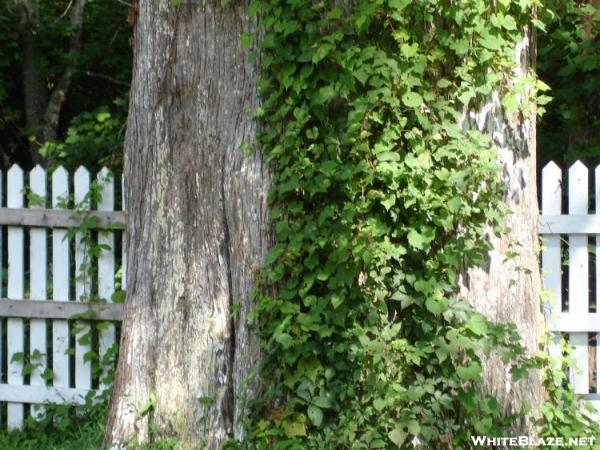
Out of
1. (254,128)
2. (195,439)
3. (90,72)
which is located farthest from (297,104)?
(90,72)

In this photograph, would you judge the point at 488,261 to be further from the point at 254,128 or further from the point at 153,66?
the point at 153,66

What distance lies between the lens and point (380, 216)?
191 inches

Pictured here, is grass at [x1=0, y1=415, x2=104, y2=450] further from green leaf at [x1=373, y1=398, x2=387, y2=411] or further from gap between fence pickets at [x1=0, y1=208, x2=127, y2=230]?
green leaf at [x1=373, y1=398, x2=387, y2=411]

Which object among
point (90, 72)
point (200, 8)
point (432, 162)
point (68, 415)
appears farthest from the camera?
point (90, 72)

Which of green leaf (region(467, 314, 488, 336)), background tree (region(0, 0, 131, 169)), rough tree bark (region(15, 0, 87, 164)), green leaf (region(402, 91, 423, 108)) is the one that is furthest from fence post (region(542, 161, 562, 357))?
rough tree bark (region(15, 0, 87, 164))

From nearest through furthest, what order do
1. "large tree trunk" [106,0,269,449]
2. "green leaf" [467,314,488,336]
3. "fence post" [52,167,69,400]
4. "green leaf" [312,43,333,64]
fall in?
"green leaf" [312,43,333,64] < "green leaf" [467,314,488,336] < "large tree trunk" [106,0,269,449] < "fence post" [52,167,69,400]

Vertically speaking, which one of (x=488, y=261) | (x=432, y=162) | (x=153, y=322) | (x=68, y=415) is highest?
(x=432, y=162)

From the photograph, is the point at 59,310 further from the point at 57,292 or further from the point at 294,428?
the point at 294,428

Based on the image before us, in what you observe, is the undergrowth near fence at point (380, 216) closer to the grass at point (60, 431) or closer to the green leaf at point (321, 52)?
the green leaf at point (321, 52)

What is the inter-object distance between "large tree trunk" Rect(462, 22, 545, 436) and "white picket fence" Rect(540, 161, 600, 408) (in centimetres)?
64

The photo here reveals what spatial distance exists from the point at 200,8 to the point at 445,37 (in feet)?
4.25

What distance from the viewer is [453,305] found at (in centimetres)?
484

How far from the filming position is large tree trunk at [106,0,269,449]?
507 centimetres

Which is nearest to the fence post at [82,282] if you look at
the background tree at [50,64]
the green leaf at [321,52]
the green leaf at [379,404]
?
the green leaf at [321,52]
